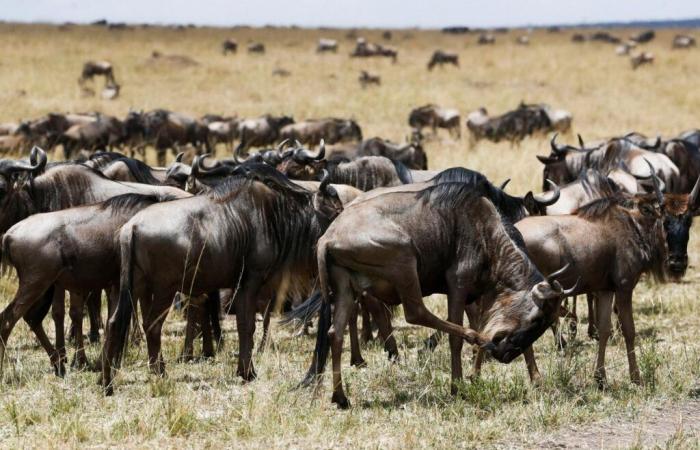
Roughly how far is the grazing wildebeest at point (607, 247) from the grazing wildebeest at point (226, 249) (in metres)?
1.35

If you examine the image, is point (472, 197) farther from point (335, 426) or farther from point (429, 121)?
point (429, 121)

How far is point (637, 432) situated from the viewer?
4879 mm

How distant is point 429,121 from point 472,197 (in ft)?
63.2

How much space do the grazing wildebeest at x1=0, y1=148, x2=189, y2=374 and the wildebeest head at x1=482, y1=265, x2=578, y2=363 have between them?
9.47 ft

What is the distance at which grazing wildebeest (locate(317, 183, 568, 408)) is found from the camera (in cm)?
526

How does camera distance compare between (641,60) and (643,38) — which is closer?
(641,60)

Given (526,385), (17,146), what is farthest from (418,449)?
(17,146)

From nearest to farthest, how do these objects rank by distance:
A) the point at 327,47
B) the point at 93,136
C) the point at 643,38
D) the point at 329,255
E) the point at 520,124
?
the point at 329,255 < the point at 93,136 < the point at 520,124 < the point at 327,47 < the point at 643,38

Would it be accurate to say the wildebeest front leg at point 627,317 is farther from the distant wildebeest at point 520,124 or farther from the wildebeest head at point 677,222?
the distant wildebeest at point 520,124

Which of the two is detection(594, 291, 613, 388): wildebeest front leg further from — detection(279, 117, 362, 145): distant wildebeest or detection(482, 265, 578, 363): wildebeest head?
detection(279, 117, 362, 145): distant wildebeest

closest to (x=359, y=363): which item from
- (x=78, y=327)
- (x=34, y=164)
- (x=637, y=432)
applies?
(x=78, y=327)

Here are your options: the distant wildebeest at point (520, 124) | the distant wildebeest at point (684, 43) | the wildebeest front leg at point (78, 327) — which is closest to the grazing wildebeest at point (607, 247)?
the wildebeest front leg at point (78, 327)

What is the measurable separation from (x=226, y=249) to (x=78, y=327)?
4.46 feet

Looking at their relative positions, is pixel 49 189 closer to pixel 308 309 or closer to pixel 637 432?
pixel 308 309
